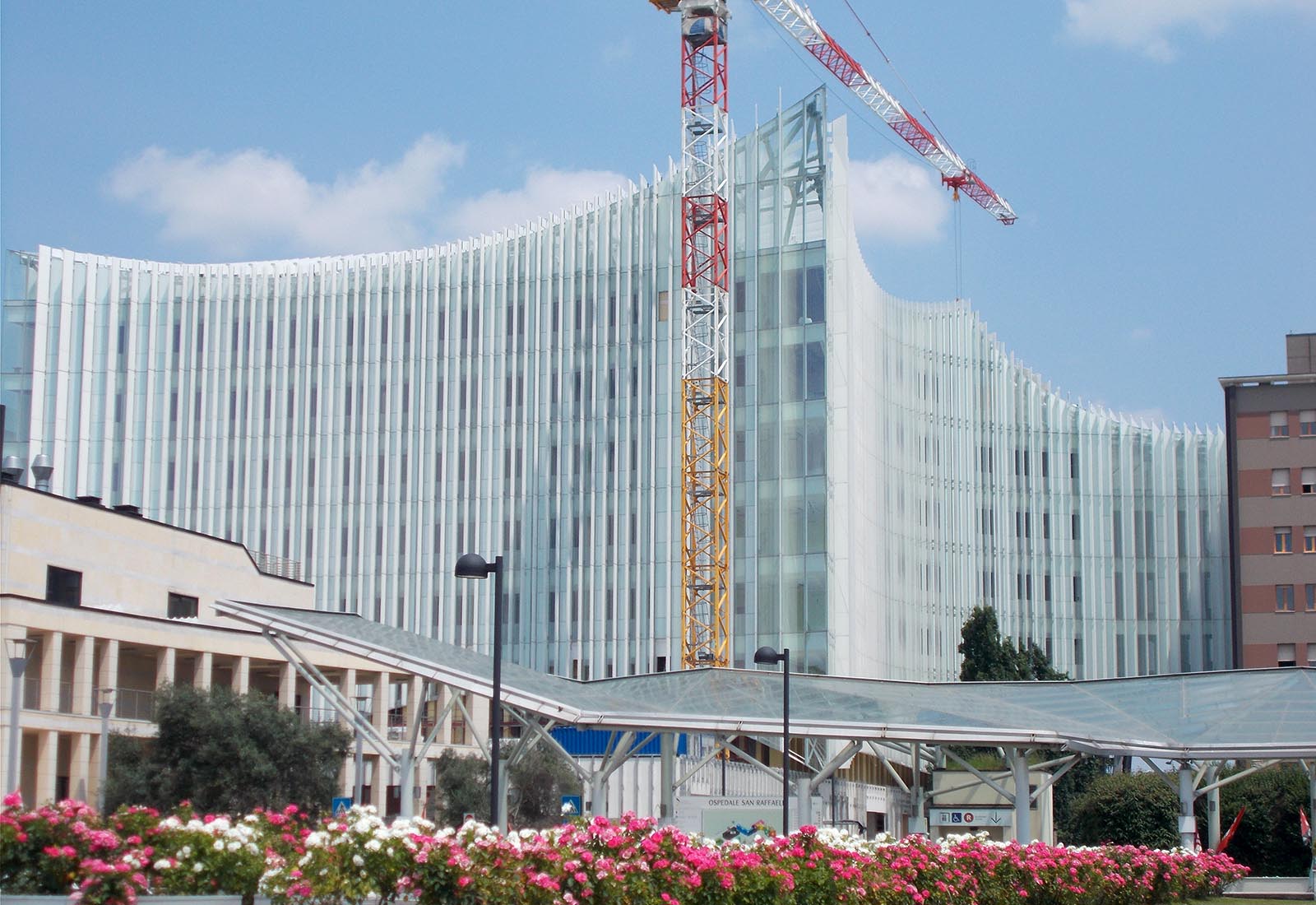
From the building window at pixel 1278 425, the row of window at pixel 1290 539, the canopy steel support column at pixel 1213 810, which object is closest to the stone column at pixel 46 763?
the canopy steel support column at pixel 1213 810

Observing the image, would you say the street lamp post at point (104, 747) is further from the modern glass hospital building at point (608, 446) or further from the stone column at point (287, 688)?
the modern glass hospital building at point (608, 446)

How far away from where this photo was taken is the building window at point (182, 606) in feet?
191

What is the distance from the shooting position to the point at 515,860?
61.6ft

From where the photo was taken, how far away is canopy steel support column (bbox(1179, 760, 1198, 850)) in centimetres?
4247

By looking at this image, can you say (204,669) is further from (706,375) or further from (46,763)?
(706,375)

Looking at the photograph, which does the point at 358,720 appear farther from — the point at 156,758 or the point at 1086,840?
the point at 1086,840

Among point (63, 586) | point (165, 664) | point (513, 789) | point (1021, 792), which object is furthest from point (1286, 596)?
point (63, 586)

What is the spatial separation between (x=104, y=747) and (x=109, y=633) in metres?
4.04

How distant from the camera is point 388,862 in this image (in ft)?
59.8

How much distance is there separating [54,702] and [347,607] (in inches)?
1933

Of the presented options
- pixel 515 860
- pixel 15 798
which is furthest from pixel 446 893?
pixel 15 798

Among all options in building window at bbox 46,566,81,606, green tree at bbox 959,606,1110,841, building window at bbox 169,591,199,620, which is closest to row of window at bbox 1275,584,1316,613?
green tree at bbox 959,606,1110,841

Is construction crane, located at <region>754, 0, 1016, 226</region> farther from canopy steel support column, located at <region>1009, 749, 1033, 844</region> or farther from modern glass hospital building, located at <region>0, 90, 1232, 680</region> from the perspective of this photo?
canopy steel support column, located at <region>1009, 749, 1033, 844</region>

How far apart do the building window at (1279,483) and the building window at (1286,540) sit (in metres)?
2.18
